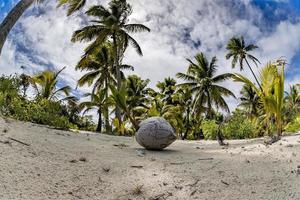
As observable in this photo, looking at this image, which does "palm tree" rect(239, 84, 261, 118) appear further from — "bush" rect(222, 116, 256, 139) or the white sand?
the white sand

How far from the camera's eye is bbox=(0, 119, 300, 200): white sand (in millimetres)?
5488

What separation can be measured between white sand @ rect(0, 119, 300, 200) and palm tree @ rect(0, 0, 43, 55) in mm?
3204

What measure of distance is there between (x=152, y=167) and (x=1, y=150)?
2630 mm

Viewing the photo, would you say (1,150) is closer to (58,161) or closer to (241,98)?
(58,161)

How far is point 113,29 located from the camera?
27.2 metres

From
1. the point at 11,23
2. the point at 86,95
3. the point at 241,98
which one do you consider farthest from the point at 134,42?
the point at 241,98

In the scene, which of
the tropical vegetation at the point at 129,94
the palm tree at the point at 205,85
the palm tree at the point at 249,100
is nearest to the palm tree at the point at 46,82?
the tropical vegetation at the point at 129,94

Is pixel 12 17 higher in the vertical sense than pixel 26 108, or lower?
higher

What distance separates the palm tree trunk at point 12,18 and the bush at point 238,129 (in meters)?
8.65

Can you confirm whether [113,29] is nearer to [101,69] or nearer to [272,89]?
[101,69]

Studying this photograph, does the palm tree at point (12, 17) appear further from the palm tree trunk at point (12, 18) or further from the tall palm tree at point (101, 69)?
the tall palm tree at point (101, 69)

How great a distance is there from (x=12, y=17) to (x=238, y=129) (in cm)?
900

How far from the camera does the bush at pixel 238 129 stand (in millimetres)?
14445

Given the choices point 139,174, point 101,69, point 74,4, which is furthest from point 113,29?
point 139,174
